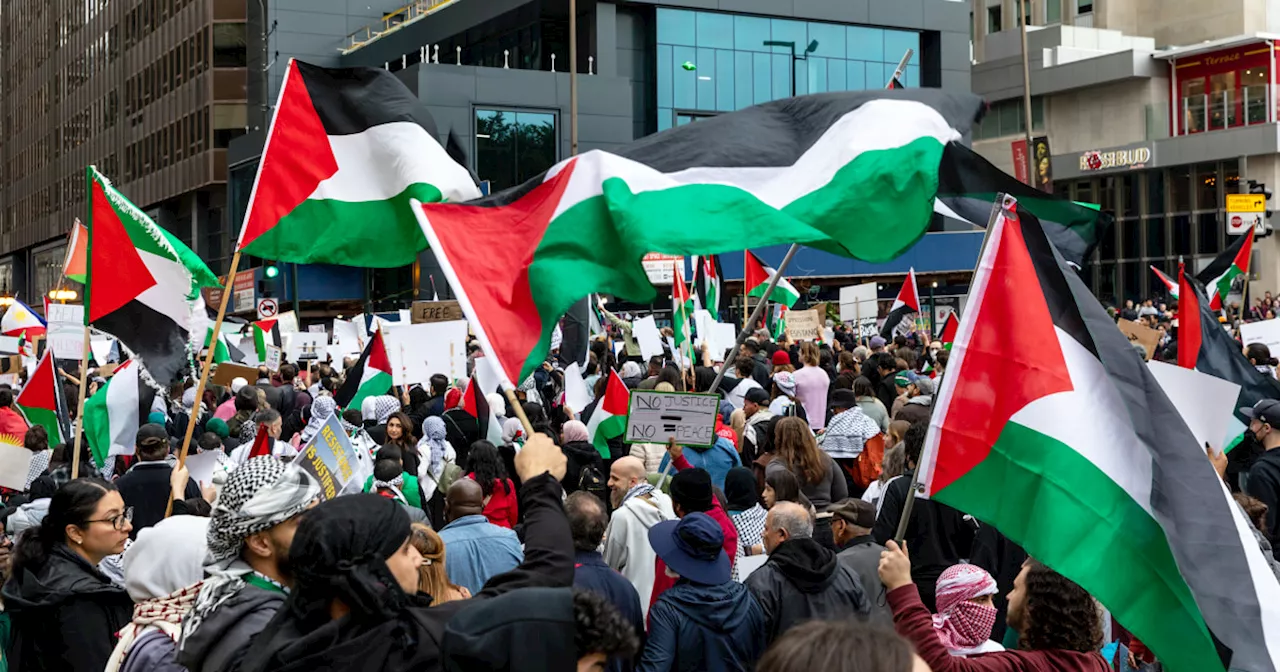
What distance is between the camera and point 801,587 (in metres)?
5.73

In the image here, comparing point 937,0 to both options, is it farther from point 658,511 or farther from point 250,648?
point 250,648

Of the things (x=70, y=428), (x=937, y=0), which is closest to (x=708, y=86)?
(x=937, y=0)

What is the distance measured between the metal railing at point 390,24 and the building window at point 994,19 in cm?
2775

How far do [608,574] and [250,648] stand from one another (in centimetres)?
275

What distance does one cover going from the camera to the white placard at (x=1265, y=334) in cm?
1455

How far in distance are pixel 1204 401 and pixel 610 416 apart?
4969 millimetres

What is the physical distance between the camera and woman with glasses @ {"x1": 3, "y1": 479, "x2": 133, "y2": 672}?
16.4 feet

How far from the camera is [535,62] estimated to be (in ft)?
164

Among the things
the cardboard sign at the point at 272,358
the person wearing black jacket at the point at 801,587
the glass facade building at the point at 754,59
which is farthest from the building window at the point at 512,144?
the person wearing black jacket at the point at 801,587

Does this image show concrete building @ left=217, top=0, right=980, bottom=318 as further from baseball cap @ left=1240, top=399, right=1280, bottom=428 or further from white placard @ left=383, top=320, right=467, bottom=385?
baseball cap @ left=1240, top=399, right=1280, bottom=428

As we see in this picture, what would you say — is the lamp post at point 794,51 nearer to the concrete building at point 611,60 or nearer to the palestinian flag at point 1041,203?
the concrete building at point 611,60

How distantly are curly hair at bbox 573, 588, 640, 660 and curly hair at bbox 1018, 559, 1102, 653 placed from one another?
1.81 m

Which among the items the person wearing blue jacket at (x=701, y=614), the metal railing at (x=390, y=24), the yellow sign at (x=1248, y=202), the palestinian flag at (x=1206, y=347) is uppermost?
the metal railing at (x=390, y=24)

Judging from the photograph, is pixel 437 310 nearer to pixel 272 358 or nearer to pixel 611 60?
pixel 272 358
